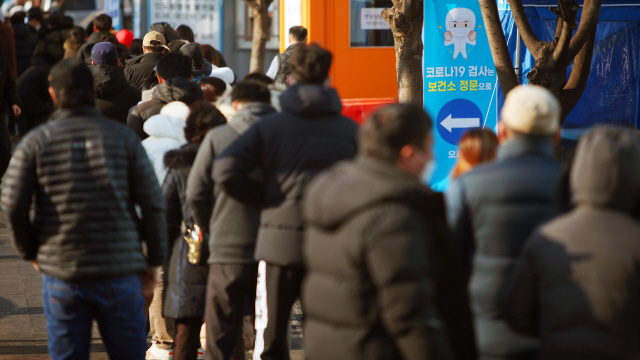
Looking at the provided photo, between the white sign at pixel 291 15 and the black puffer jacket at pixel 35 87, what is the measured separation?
3780 millimetres

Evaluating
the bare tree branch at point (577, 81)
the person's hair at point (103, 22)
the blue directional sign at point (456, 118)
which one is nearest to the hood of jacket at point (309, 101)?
the bare tree branch at point (577, 81)

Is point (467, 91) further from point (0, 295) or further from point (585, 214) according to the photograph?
point (585, 214)

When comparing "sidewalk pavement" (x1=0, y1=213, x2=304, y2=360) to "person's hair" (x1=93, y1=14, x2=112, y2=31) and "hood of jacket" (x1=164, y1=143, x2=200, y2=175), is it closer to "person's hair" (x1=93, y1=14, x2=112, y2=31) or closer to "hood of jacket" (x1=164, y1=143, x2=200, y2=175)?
"hood of jacket" (x1=164, y1=143, x2=200, y2=175)

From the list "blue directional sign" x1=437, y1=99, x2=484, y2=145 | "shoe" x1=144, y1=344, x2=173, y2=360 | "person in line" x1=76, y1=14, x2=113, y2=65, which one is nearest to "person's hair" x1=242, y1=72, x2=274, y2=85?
"shoe" x1=144, y1=344, x2=173, y2=360

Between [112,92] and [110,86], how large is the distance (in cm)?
7

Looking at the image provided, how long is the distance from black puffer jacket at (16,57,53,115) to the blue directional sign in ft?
19.0

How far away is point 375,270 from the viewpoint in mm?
2490

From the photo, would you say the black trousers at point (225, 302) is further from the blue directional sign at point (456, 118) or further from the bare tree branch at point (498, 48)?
the blue directional sign at point (456, 118)

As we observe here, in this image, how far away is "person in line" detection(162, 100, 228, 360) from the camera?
14.6 ft

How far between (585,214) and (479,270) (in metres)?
0.58

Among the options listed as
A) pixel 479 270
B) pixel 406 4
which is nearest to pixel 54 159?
pixel 479 270

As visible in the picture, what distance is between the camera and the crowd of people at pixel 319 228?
2.51 m

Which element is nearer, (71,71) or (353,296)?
(353,296)

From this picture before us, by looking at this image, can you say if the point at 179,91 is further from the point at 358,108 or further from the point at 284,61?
the point at 284,61
